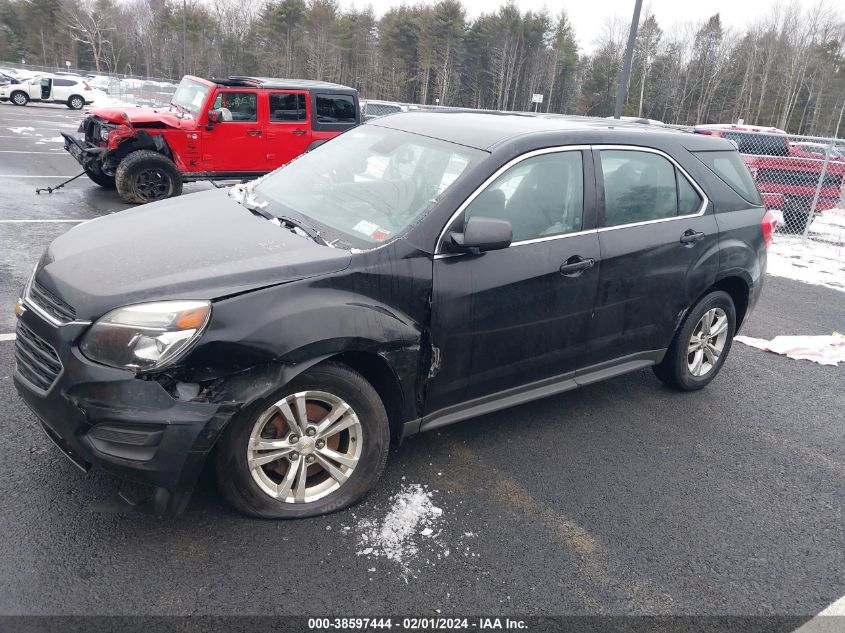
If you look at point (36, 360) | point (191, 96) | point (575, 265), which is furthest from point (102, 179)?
point (575, 265)

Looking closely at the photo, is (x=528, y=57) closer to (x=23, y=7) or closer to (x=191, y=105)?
(x=23, y=7)

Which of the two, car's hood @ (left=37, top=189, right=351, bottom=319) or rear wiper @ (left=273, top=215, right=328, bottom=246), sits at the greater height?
rear wiper @ (left=273, top=215, right=328, bottom=246)

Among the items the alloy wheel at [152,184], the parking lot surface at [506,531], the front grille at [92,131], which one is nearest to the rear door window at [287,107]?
the alloy wheel at [152,184]

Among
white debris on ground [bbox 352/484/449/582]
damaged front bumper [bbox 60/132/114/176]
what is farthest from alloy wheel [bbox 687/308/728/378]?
damaged front bumper [bbox 60/132/114/176]

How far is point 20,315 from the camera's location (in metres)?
2.89

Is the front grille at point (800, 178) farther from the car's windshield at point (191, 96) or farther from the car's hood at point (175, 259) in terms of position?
the car's hood at point (175, 259)

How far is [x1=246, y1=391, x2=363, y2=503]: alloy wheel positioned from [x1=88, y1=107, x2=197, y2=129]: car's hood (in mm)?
8415

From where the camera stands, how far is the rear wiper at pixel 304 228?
3070 millimetres

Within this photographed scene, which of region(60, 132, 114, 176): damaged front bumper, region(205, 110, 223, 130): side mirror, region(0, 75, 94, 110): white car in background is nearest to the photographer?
region(60, 132, 114, 176): damaged front bumper

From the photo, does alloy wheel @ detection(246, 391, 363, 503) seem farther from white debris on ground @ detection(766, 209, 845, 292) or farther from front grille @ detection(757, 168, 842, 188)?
front grille @ detection(757, 168, 842, 188)

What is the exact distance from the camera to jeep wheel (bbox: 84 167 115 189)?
34.6ft

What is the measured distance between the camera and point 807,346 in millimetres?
5855

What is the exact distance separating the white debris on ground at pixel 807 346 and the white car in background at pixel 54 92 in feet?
113

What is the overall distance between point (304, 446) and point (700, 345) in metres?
3.06
